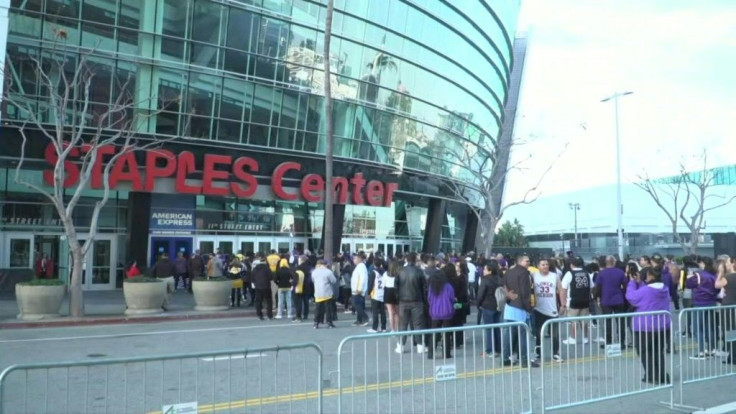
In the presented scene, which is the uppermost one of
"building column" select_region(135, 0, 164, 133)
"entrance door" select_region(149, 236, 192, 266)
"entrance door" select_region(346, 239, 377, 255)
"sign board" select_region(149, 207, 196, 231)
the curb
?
"building column" select_region(135, 0, 164, 133)

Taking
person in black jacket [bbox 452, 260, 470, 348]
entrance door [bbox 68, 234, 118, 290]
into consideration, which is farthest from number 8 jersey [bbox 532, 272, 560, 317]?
entrance door [bbox 68, 234, 118, 290]

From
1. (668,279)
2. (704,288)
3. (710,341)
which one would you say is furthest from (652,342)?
(668,279)

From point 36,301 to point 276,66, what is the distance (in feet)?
53.7

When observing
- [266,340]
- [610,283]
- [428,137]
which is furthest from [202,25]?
[610,283]

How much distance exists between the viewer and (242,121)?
29234mm

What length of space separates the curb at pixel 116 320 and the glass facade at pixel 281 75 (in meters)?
7.03

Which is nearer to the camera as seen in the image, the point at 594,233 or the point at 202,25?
the point at 202,25

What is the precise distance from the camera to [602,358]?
8.18m

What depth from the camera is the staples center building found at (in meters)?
25.5

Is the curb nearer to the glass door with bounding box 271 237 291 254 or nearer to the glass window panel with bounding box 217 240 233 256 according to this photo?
the glass window panel with bounding box 217 240 233 256

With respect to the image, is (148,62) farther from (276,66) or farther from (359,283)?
(359,283)

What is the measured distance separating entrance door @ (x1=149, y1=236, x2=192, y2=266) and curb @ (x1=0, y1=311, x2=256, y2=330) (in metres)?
10.9

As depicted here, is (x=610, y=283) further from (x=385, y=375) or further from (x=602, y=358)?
(x=385, y=375)

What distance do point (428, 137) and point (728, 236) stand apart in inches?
638
